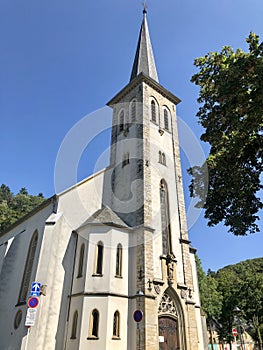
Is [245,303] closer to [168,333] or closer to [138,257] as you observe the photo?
[168,333]

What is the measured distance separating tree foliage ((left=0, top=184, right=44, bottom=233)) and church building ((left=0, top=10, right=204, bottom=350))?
19.2 meters

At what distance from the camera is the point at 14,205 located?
74062 millimetres

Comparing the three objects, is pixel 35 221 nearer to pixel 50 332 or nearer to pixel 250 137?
pixel 50 332

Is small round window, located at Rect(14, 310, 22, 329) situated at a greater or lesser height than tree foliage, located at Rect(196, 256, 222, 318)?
lesser

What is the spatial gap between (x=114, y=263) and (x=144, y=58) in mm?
22157

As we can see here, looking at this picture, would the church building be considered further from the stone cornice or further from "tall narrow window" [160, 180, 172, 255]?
the stone cornice

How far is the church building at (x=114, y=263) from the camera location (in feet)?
47.2

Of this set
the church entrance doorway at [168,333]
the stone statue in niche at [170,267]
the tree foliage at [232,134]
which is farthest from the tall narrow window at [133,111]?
the church entrance doorway at [168,333]

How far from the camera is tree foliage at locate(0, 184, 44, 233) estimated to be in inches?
1560

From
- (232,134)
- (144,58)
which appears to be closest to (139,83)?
(144,58)

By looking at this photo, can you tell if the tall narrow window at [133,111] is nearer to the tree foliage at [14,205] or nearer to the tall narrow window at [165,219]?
the tall narrow window at [165,219]

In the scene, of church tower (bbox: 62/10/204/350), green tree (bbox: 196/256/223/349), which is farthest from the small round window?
green tree (bbox: 196/256/223/349)

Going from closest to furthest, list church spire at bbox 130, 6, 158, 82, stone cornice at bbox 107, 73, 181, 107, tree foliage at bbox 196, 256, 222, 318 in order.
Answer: stone cornice at bbox 107, 73, 181, 107
church spire at bbox 130, 6, 158, 82
tree foliage at bbox 196, 256, 222, 318

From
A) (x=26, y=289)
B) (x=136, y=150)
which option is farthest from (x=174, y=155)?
(x=26, y=289)
